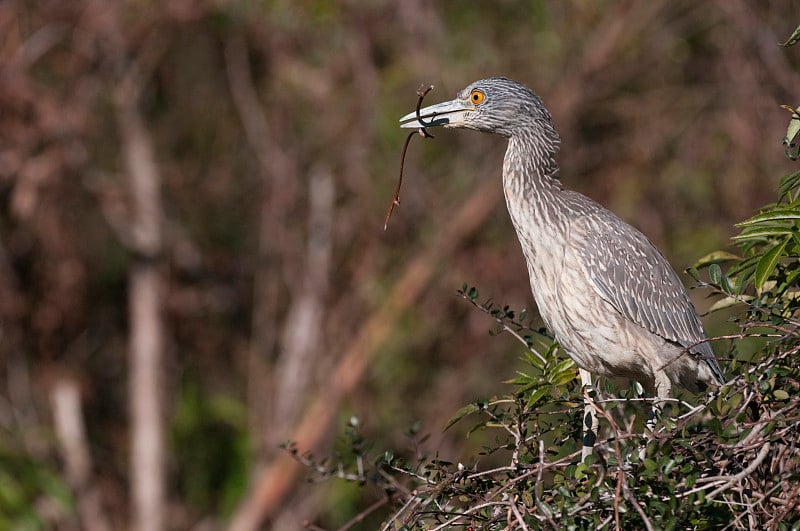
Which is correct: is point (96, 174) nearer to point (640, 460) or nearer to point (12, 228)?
point (12, 228)

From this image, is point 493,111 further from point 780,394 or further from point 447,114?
point 780,394

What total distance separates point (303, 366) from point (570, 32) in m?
3.62

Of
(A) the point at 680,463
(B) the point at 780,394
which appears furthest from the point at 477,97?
(A) the point at 680,463

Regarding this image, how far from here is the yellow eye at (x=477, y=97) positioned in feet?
15.4

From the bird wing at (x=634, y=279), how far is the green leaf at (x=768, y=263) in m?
1.13

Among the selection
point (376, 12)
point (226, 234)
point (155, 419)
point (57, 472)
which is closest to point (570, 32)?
point (376, 12)

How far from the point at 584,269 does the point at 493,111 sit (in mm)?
783

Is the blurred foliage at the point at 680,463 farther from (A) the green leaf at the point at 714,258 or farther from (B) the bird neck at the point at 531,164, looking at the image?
(B) the bird neck at the point at 531,164

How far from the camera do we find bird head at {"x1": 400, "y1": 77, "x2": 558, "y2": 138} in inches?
185

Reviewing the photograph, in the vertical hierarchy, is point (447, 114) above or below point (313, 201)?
above

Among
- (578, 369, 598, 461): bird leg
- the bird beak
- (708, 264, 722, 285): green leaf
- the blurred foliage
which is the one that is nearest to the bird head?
the bird beak

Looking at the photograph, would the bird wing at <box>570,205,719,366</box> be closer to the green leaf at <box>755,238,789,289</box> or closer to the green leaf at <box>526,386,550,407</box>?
the green leaf at <box>526,386,550,407</box>

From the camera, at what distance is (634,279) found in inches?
179

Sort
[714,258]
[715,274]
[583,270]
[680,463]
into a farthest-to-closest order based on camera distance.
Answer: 1. [583,270]
2. [714,258]
3. [715,274]
4. [680,463]
